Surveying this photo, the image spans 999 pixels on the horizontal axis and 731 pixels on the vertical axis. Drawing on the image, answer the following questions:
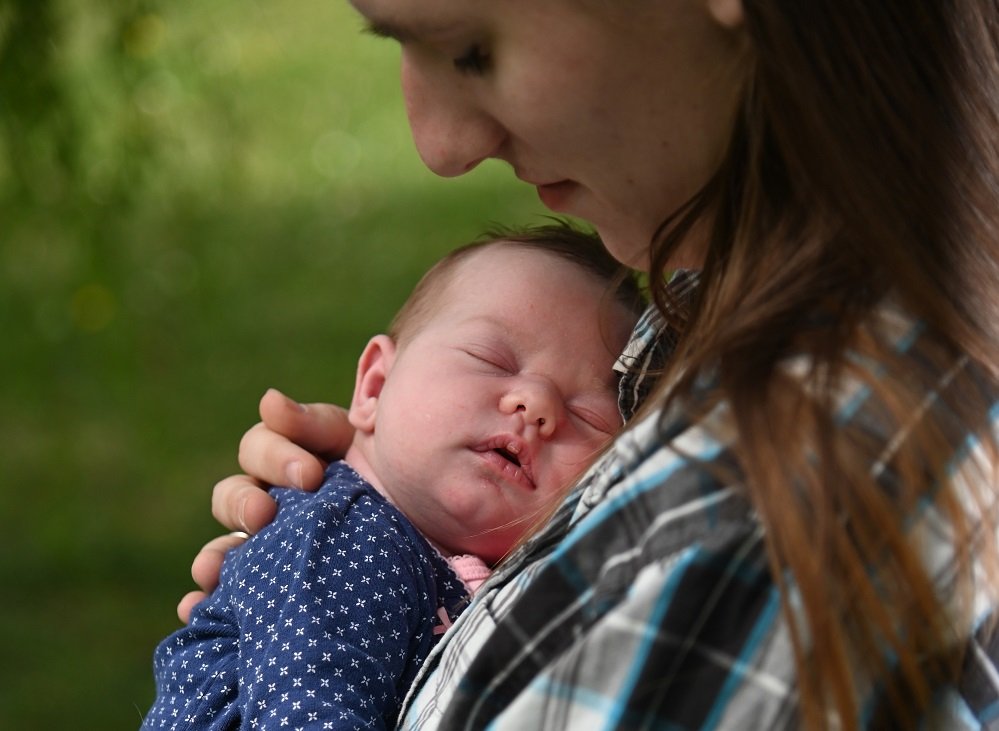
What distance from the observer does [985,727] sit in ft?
4.24

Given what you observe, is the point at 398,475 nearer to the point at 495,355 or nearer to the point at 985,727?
the point at 495,355

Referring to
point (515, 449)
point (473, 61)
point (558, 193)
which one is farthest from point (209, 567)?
point (473, 61)

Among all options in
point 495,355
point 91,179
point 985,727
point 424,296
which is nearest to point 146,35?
point 91,179

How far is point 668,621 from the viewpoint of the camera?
1204 mm

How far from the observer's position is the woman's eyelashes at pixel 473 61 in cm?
154

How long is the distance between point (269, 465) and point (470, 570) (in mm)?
443

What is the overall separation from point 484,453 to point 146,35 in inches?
73.5

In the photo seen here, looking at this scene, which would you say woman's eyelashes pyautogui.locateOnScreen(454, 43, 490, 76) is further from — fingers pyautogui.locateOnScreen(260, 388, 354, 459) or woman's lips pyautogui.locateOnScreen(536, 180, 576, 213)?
fingers pyautogui.locateOnScreen(260, 388, 354, 459)

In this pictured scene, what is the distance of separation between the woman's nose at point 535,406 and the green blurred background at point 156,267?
5.77 feet

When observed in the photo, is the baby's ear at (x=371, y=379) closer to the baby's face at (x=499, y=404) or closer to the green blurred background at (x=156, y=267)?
the baby's face at (x=499, y=404)

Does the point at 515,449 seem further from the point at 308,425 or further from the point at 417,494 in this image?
the point at 308,425

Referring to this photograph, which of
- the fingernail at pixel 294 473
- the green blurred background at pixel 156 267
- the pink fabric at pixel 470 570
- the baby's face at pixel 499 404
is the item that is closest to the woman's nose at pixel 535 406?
the baby's face at pixel 499 404

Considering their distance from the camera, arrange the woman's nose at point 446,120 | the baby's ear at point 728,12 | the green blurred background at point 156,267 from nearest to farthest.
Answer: the baby's ear at point 728,12 → the woman's nose at point 446,120 → the green blurred background at point 156,267

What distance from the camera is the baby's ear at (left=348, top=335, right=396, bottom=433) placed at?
2469 mm
